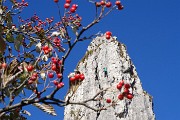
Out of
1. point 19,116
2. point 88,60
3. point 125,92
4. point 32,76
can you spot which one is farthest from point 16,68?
point 88,60

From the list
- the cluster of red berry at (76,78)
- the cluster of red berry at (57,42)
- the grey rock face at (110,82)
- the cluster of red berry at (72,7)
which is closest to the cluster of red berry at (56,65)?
the cluster of red berry at (76,78)

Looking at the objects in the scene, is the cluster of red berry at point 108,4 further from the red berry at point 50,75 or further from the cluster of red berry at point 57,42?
the cluster of red berry at point 57,42

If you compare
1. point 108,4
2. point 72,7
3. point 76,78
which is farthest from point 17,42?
point 108,4

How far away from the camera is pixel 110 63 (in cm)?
5691

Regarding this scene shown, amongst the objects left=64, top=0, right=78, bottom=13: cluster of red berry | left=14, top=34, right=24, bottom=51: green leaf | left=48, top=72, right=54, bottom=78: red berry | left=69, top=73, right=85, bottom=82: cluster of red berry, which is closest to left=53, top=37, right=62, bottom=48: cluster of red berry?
left=14, top=34, right=24, bottom=51: green leaf

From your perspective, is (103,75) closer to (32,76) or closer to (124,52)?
(124,52)

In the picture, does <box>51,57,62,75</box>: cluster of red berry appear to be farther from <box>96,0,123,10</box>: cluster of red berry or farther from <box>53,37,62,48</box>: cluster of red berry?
<box>53,37,62,48</box>: cluster of red berry

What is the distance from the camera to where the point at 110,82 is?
53438 millimetres


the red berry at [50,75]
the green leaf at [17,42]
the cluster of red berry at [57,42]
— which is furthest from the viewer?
the cluster of red berry at [57,42]

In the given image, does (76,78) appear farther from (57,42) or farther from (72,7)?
(57,42)

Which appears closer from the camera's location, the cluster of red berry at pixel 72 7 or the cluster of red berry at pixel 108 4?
the cluster of red berry at pixel 108 4

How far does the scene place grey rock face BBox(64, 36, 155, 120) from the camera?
50.8 meters

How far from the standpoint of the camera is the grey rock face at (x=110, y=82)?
50.8 m

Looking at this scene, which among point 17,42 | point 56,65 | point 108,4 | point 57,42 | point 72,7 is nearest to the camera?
point 56,65
